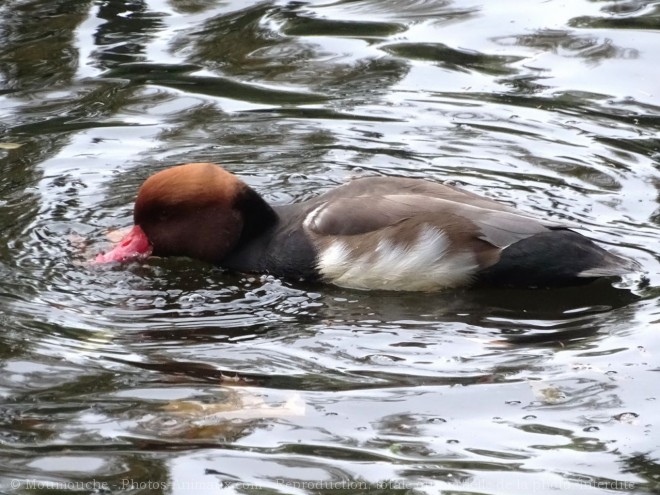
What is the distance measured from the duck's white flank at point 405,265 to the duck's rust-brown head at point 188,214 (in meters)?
0.62

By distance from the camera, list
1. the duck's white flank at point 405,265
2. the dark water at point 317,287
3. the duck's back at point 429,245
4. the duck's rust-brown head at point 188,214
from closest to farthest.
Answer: the dark water at point 317,287 < the duck's back at point 429,245 < the duck's white flank at point 405,265 < the duck's rust-brown head at point 188,214

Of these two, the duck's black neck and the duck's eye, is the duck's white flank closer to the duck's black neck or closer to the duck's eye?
the duck's black neck

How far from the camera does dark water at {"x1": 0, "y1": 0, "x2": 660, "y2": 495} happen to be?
182 inches

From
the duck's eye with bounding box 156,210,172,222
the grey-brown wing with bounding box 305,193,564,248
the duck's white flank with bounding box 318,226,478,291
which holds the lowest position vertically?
the duck's white flank with bounding box 318,226,478,291

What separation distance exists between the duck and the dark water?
126 mm

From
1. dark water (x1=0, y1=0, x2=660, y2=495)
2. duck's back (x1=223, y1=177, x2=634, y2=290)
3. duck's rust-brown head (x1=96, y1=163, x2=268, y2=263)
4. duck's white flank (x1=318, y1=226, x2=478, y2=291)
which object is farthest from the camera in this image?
duck's rust-brown head (x1=96, y1=163, x2=268, y2=263)

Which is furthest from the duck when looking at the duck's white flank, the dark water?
the dark water

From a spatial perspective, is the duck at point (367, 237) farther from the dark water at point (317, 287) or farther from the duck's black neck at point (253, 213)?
the dark water at point (317, 287)

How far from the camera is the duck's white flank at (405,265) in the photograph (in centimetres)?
626

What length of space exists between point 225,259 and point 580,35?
406 cm

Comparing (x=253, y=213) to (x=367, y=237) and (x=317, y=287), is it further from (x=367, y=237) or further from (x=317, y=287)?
(x=367, y=237)

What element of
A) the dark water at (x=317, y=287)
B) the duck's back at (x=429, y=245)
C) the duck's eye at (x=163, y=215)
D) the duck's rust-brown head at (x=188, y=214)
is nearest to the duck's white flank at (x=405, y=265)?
the duck's back at (x=429, y=245)

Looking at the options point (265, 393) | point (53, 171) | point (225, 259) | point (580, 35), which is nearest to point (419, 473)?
point (265, 393)

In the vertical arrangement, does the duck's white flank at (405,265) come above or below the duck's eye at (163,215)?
below
